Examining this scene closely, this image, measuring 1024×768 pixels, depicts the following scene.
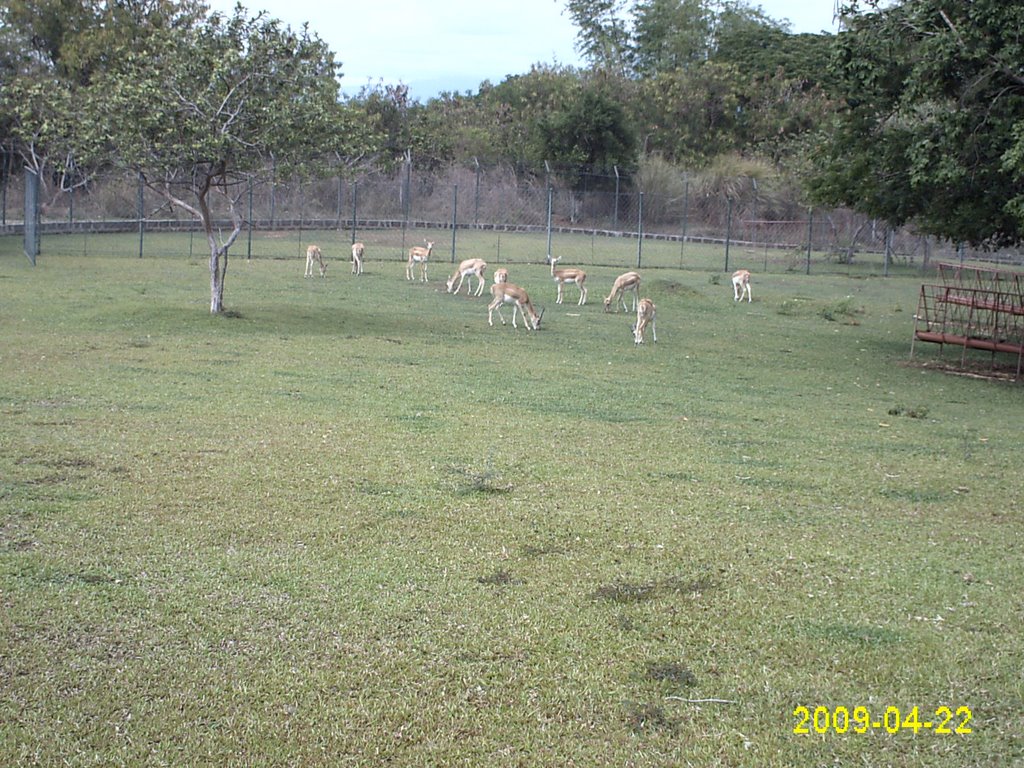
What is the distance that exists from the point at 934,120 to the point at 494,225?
33.0 m

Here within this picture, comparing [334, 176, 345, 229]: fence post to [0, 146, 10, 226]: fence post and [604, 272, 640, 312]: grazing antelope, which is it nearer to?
[0, 146, 10, 226]: fence post

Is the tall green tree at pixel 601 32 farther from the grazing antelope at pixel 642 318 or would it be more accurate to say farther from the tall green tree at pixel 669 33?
the grazing antelope at pixel 642 318

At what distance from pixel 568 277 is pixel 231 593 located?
825 inches

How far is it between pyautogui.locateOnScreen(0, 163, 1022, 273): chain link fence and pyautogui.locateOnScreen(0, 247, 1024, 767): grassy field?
73.9ft

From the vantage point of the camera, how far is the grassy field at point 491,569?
4.60m

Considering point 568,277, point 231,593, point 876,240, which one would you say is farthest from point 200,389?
point 876,240

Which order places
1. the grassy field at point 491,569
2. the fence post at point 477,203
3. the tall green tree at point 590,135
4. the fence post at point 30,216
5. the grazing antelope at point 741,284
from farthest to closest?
the tall green tree at point 590,135
the fence post at point 477,203
the fence post at point 30,216
the grazing antelope at point 741,284
the grassy field at point 491,569

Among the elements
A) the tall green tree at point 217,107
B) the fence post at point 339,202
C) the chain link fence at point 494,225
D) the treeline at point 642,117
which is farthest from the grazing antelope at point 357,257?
the treeline at point 642,117

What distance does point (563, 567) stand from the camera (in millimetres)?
6633

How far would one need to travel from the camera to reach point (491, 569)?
657 cm

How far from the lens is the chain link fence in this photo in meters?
38.2

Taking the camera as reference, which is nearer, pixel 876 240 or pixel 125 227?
pixel 125 227

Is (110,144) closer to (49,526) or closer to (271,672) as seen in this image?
(49,526)

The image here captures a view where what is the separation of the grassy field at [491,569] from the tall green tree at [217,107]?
13.6 feet
